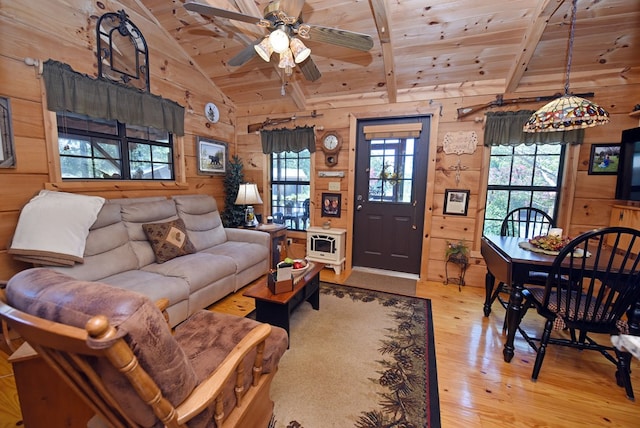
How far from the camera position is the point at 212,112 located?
12.4 feet

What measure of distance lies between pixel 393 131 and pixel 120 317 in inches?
133

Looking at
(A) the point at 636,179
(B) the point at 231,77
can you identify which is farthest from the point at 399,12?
(A) the point at 636,179

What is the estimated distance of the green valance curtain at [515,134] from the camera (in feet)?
9.07

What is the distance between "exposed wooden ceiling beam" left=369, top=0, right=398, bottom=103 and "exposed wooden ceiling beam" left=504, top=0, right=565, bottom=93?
1166 millimetres

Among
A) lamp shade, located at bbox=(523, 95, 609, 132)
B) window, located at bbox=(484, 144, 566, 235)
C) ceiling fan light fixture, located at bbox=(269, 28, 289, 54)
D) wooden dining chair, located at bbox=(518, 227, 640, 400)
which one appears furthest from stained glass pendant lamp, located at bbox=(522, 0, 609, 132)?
ceiling fan light fixture, located at bbox=(269, 28, 289, 54)

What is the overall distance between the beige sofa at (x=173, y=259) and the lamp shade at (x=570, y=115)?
2839 millimetres

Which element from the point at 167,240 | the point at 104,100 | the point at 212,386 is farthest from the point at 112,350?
the point at 104,100

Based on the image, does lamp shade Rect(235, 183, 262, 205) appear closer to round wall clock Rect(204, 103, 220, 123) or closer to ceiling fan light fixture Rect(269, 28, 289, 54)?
round wall clock Rect(204, 103, 220, 123)

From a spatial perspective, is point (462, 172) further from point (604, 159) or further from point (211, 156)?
point (211, 156)

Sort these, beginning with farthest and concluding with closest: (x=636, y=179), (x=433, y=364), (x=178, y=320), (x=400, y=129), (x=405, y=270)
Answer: (x=405, y=270)
(x=400, y=129)
(x=636, y=179)
(x=178, y=320)
(x=433, y=364)

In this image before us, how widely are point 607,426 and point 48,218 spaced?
373 cm

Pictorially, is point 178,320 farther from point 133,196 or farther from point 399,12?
point 399,12

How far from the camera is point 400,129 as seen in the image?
341cm

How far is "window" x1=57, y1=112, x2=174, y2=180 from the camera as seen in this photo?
7.82 ft
